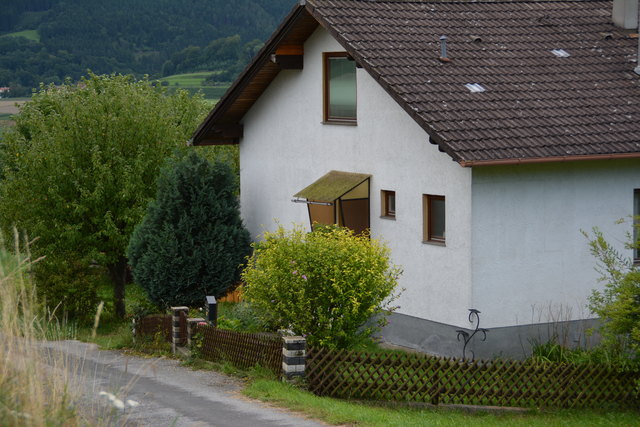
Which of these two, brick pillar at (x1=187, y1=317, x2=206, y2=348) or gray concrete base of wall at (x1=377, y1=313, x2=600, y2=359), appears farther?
brick pillar at (x1=187, y1=317, x2=206, y2=348)

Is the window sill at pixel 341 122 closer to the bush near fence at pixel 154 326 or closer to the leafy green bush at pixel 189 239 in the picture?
the leafy green bush at pixel 189 239

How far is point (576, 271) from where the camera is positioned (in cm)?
1758

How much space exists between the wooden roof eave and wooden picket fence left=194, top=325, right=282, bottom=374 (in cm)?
675

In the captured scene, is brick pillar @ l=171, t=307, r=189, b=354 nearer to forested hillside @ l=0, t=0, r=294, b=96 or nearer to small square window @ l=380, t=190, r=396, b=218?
small square window @ l=380, t=190, r=396, b=218

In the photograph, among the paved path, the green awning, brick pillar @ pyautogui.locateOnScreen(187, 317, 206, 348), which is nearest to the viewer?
the paved path

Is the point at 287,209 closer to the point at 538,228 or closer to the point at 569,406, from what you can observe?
the point at 538,228

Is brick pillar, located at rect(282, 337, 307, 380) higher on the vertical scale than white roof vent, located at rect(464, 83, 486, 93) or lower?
lower

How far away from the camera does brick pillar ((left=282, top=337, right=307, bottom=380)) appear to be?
45.1 feet

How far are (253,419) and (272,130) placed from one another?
36.9 feet

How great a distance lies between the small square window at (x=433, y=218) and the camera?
1752 cm

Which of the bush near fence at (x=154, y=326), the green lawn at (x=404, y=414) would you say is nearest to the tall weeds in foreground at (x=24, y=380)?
the green lawn at (x=404, y=414)

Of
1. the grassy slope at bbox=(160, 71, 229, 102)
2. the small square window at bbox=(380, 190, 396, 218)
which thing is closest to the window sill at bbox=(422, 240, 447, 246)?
the small square window at bbox=(380, 190, 396, 218)

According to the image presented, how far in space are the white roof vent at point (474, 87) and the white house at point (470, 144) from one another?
3cm

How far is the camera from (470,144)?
53.2 feet
